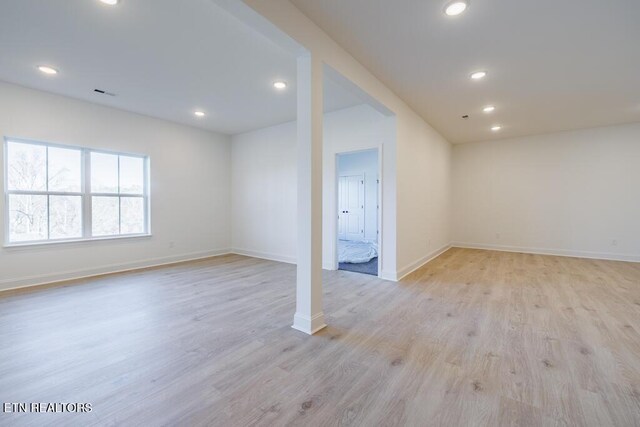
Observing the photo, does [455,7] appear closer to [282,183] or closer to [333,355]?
[333,355]

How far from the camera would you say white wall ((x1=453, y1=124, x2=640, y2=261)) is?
18.0 ft

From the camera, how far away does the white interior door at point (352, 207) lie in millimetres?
8719

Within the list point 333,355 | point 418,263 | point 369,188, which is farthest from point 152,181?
point 369,188

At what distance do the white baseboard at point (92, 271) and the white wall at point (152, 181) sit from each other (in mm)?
12

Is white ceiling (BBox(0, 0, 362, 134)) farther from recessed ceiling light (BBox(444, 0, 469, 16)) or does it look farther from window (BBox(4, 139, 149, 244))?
recessed ceiling light (BBox(444, 0, 469, 16))

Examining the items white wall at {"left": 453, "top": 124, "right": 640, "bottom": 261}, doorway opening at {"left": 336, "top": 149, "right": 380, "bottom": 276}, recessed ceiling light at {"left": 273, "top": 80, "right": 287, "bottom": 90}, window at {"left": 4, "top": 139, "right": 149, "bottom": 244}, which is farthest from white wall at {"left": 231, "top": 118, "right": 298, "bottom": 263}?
white wall at {"left": 453, "top": 124, "right": 640, "bottom": 261}

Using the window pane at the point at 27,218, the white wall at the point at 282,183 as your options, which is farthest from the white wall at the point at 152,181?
the white wall at the point at 282,183

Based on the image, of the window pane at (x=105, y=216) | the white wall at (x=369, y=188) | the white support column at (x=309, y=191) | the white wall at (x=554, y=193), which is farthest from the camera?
the white wall at (x=369, y=188)

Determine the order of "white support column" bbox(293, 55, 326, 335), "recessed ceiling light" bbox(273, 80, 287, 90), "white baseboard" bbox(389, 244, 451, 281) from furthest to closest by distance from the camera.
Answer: "white baseboard" bbox(389, 244, 451, 281) → "recessed ceiling light" bbox(273, 80, 287, 90) → "white support column" bbox(293, 55, 326, 335)

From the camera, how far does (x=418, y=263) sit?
196 inches

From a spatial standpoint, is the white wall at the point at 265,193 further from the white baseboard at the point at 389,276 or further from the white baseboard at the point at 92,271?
the white baseboard at the point at 389,276

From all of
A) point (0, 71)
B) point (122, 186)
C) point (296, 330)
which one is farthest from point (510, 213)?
point (0, 71)

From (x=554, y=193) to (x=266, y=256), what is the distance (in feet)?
21.7

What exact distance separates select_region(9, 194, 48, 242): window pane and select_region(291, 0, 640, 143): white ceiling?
466 cm
